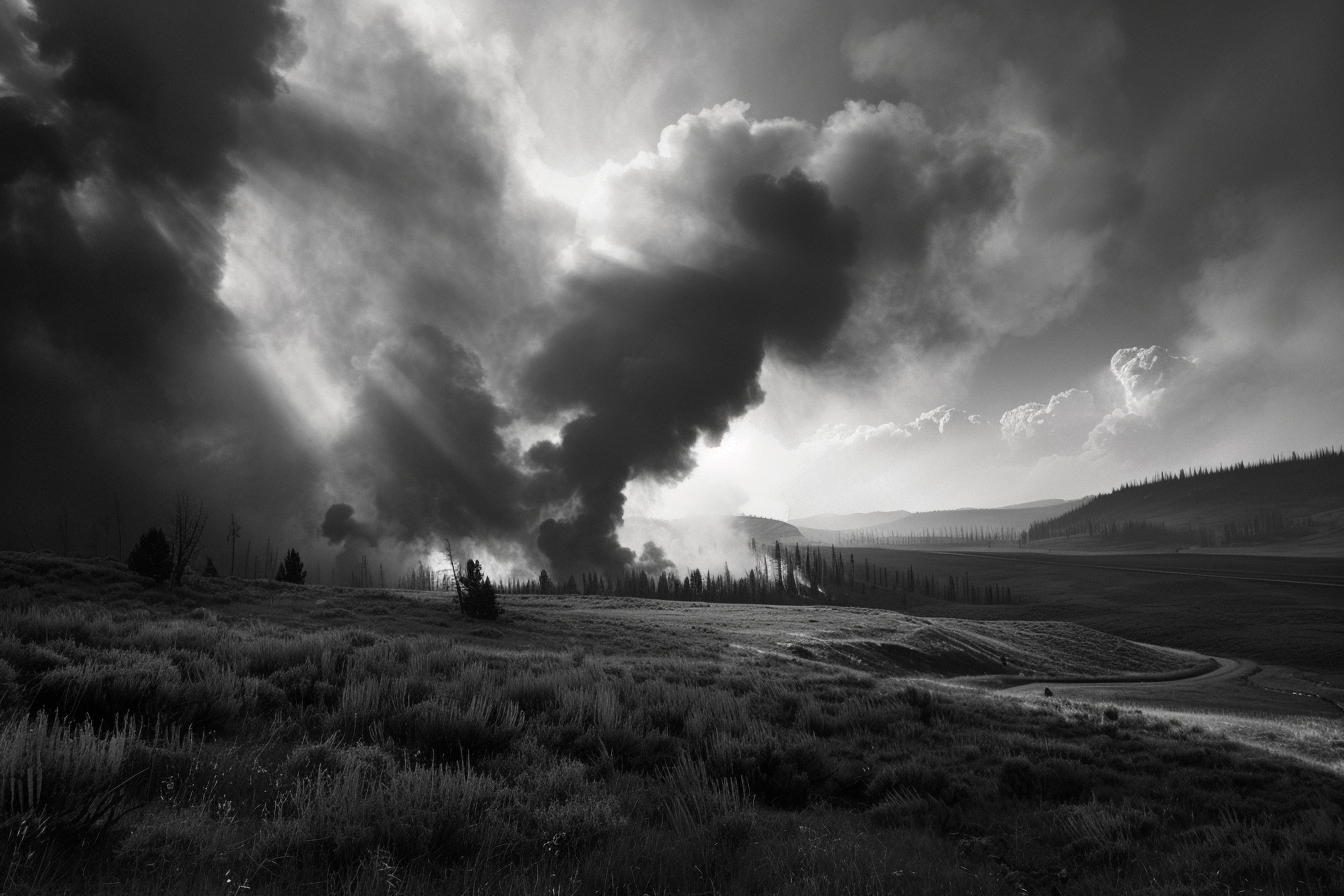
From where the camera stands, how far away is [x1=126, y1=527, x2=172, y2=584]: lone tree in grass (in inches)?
1422

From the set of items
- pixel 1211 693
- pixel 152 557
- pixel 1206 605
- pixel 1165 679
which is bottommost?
pixel 1206 605

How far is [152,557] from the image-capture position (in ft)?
120

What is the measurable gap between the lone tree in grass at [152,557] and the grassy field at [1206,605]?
117639 mm

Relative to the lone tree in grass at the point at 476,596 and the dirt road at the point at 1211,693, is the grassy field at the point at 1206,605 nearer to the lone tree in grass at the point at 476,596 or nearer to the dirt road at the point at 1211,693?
the dirt road at the point at 1211,693

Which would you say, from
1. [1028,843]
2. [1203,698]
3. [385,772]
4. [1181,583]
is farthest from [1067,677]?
[1181,583]

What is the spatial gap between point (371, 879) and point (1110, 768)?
10900 millimetres

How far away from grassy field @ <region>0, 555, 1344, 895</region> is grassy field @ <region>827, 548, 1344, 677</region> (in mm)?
100163

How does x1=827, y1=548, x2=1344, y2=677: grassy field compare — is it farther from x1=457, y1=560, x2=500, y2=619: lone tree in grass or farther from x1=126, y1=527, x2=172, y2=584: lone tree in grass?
x1=126, y1=527, x2=172, y2=584: lone tree in grass

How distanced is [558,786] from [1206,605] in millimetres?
158746

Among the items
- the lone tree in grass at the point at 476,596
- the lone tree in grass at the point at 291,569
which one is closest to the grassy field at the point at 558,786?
the lone tree in grass at the point at 476,596

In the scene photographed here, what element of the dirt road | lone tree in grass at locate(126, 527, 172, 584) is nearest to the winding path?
the dirt road

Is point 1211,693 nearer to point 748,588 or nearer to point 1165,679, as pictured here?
point 1165,679

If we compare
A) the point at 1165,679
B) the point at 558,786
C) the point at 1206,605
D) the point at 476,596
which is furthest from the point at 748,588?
the point at 558,786

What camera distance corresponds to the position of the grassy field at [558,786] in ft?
12.6
